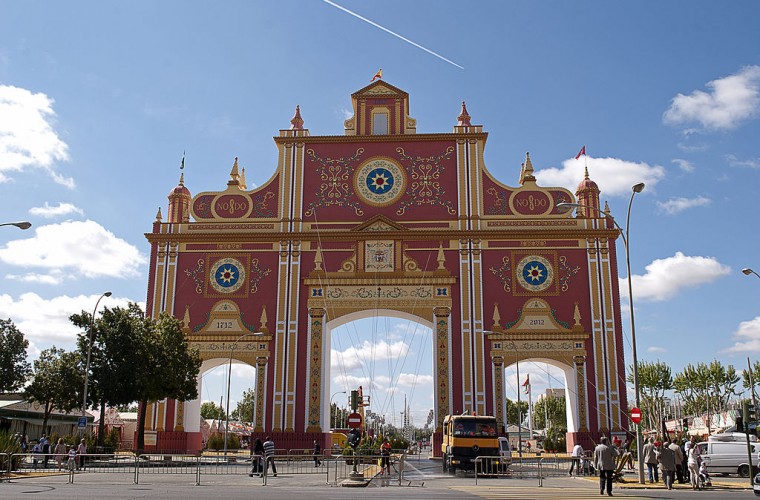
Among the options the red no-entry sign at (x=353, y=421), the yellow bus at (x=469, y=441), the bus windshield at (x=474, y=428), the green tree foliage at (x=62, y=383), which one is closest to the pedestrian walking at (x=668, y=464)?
the yellow bus at (x=469, y=441)

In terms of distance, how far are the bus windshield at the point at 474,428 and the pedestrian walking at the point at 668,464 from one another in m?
7.84

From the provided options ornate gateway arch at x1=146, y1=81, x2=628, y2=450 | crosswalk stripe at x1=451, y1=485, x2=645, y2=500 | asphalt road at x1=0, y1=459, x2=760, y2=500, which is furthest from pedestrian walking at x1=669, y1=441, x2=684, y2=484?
ornate gateway arch at x1=146, y1=81, x2=628, y2=450

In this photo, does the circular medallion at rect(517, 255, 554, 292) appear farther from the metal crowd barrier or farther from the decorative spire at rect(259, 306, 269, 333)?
the decorative spire at rect(259, 306, 269, 333)

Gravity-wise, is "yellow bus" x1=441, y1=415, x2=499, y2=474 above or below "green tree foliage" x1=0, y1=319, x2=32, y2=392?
below

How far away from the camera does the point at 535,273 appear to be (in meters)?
44.1

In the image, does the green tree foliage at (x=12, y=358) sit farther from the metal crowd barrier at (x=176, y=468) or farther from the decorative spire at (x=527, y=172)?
the decorative spire at (x=527, y=172)

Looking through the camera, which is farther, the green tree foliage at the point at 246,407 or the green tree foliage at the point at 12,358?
the green tree foliage at the point at 246,407

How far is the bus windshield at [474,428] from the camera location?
3031 cm

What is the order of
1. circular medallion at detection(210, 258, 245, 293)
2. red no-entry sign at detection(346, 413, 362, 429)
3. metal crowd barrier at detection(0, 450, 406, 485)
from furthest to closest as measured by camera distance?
circular medallion at detection(210, 258, 245, 293) → red no-entry sign at detection(346, 413, 362, 429) → metal crowd barrier at detection(0, 450, 406, 485)

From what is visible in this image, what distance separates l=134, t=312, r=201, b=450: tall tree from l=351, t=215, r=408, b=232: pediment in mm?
12498

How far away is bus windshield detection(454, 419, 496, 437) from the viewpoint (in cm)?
3031

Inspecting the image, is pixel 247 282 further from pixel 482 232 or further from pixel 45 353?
pixel 45 353

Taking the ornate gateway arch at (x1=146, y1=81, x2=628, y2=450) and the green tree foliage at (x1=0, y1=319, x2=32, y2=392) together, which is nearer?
the ornate gateway arch at (x1=146, y1=81, x2=628, y2=450)

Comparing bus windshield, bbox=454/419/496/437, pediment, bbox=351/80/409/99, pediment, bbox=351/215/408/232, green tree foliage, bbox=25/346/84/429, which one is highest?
pediment, bbox=351/80/409/99
